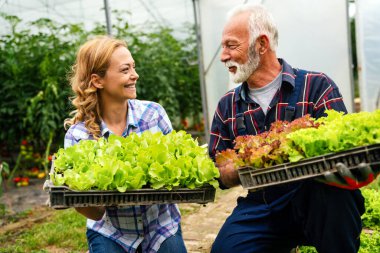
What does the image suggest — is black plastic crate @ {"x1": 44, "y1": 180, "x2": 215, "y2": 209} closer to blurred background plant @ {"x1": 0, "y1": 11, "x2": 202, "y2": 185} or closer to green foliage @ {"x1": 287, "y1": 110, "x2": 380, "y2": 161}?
green foliage @ {"x1": 287, "y1": 110, "x2": 380, "y2": 161}

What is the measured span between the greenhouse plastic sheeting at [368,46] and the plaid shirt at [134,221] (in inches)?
198

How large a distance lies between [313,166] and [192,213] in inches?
130

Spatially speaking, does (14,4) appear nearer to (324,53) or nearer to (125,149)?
(324,53)

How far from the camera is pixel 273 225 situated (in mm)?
3000

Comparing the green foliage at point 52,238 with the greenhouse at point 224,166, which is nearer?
the greenhouse at point 224,166

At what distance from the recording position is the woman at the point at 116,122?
3.05 m

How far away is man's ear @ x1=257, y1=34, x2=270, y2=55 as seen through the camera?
3.22 meters

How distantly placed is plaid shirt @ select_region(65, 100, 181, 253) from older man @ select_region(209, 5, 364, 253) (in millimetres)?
326

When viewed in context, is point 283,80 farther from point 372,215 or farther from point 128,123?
point 372,215

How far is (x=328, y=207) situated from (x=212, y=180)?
56cm

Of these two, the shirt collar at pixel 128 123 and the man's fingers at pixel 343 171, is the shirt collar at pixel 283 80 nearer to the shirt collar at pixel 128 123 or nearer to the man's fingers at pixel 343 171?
the shirt collar at pixel 128 123

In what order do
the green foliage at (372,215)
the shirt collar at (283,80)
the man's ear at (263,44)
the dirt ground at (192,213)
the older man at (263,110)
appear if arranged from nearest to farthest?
the older man at (263,110)
the shirt collar at (283,80)
the man's ear at (263,44)
the green foliage at (372,215)
the dirt ground at (192,213)

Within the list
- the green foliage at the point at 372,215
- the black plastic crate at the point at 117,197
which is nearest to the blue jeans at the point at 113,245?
the black plastic crate at the point at 117,197

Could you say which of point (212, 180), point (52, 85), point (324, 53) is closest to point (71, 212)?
point (52, 85)
